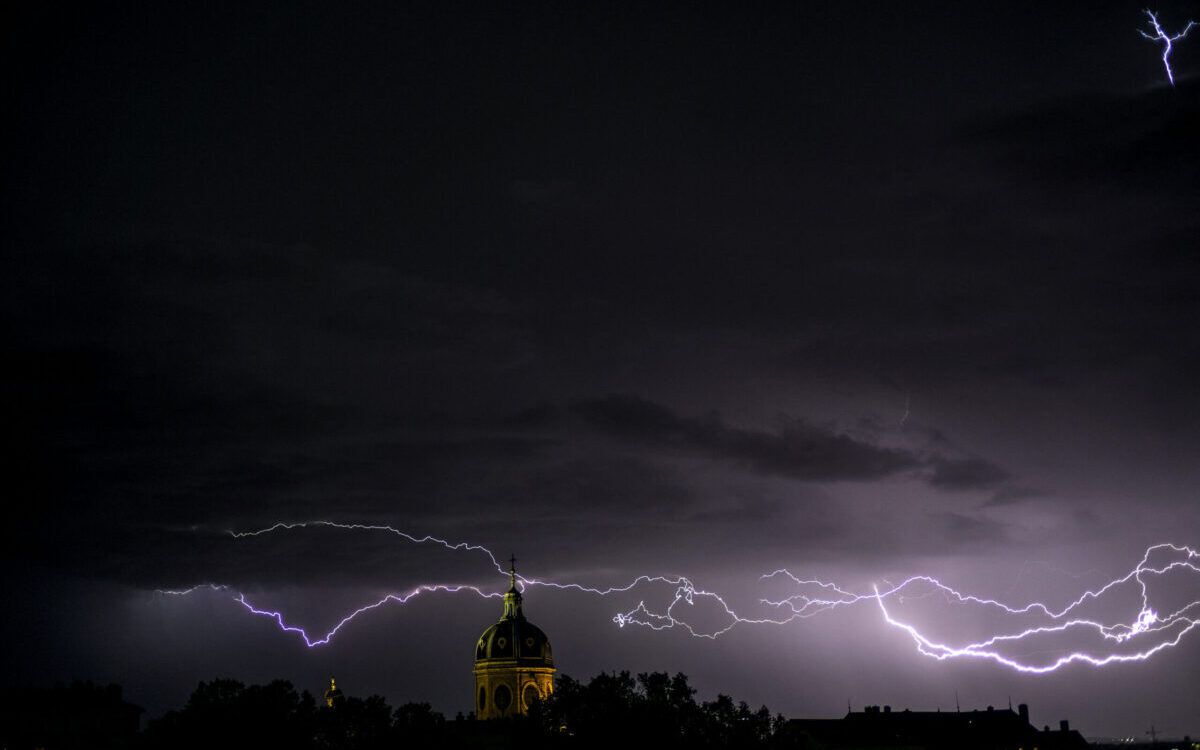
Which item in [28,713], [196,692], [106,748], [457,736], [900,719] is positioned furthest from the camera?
[900,719]

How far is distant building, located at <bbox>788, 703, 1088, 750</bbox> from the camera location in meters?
125

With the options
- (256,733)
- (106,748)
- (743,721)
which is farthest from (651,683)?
(106,748)

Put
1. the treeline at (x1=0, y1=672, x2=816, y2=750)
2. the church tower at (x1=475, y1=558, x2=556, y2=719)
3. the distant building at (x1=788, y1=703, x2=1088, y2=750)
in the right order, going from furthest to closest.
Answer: the church tower at (x1=475, y1=558, x2=556, y2=719), the distant building at (x1=788, y1=703, x2=1088, y2=750), the treeline at (x1=0, y1=672, x2=816, y2=750)

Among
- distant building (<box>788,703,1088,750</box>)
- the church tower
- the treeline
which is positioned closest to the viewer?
→ the treeline

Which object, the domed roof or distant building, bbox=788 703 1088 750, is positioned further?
the domed roof

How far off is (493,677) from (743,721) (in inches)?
2639

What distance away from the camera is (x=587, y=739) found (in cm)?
8100

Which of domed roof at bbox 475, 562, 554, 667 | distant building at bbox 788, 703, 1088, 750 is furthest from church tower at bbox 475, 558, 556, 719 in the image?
distant building at bbox 788, 703, 1088, 750

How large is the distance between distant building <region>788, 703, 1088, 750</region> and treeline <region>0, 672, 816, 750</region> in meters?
38.3

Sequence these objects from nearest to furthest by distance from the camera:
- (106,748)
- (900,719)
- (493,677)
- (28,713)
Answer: (106,748)
(28,713)
(900,719)
(493,677)

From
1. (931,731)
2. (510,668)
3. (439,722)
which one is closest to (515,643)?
(510,668)

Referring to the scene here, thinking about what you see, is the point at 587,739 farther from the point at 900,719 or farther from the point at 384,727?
the point at 900,719

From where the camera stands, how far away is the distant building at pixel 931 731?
125m

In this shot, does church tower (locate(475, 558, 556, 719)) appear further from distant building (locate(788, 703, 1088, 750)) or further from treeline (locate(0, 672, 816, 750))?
treeline (locate(0, 672, 816, 750))
